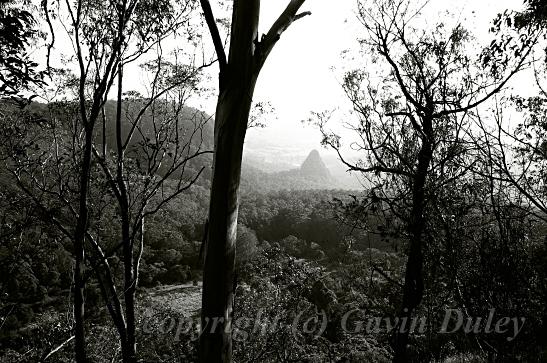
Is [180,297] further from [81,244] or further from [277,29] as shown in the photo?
[277,29]

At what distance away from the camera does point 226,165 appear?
2027 millimetres

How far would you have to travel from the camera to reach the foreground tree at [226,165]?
194 centimetres

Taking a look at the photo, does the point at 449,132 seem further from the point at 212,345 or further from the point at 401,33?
the point at 212,345

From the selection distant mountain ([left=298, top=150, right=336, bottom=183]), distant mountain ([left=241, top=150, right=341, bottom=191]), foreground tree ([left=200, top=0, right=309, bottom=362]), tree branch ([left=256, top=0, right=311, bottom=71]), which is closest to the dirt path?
foreground tree ([left=200, top=0, right=309, bottom=362])

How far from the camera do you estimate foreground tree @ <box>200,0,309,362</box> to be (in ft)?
6.36

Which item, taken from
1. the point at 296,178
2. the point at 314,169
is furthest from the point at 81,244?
the point at 314,169

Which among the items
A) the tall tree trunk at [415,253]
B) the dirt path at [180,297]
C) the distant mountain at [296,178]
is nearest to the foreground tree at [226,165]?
the tall tree trunk at [415,253]

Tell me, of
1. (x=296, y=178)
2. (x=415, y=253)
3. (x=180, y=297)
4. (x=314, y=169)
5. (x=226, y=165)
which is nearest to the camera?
(x=226, y=165)

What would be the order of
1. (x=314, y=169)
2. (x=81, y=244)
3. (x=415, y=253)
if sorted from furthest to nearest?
(x=314, y=169) → (x=415, y=253) → (x=81, y=244)

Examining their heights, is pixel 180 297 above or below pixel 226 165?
below

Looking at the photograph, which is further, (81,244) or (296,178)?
(296,178)

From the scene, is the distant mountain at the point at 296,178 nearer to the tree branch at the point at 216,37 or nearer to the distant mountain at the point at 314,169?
the distant mountain at the point at 314,169

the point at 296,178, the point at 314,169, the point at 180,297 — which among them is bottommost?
the point at 180,297

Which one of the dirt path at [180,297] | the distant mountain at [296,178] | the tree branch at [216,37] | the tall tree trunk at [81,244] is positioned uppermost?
the tree branch at [216,37]
